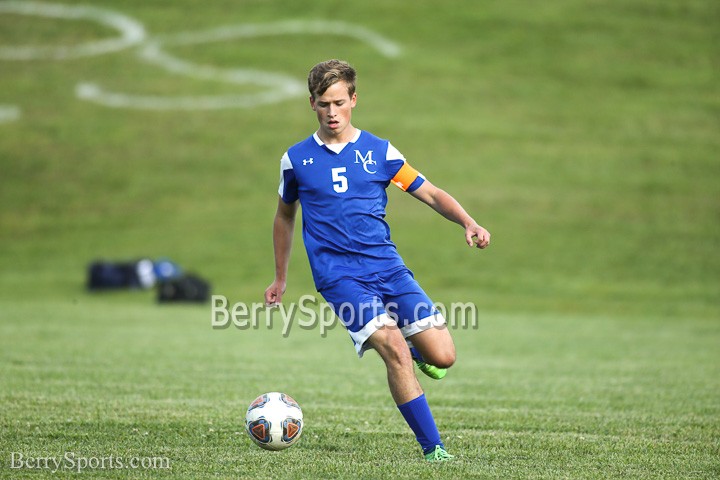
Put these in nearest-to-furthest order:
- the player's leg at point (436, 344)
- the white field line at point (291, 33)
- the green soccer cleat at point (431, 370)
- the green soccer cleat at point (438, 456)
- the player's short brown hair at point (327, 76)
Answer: the green soccer cleat at point (438, 456)
the player's short brown hair at point (327, 76)
the player's leg at point (436, 344)
the green soccer cleat at point (431, 370)
the white field line at point (291, 33)

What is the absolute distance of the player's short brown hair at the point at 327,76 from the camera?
22.2 feet

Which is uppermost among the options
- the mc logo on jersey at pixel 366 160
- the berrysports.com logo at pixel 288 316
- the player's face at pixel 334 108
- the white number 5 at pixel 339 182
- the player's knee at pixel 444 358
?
the player's face at pixel 334 108

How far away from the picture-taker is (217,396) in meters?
9.97

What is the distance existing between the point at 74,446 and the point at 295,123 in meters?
31.9

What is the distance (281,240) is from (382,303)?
95cm

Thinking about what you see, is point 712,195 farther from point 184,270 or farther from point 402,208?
point 184,270

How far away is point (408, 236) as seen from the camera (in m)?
31.0

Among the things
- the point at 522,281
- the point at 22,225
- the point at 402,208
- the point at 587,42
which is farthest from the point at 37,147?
the point at 587,42

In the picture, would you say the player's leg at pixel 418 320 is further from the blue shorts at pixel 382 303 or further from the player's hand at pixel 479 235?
the player's hand at pixel 479 235

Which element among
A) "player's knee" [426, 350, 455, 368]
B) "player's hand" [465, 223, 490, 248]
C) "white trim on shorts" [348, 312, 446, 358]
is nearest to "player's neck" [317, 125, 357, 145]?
"player's hand" [465, 223, 490, 248]

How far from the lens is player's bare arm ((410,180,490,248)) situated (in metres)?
6.73

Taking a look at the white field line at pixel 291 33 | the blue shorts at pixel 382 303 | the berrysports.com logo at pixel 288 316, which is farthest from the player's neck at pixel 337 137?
the white field line at pixel 291 33

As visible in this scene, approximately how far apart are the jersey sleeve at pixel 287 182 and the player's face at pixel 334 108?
0.35m

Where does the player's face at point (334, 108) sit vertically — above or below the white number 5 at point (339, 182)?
above
